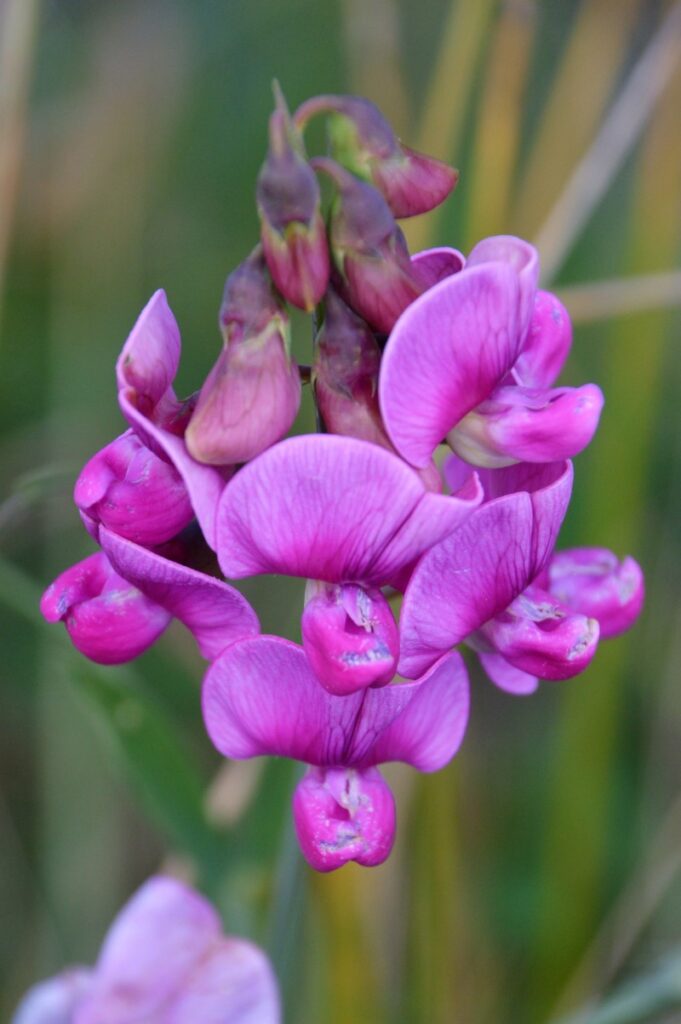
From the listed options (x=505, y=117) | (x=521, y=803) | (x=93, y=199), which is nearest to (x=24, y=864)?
(x=521, y=803)

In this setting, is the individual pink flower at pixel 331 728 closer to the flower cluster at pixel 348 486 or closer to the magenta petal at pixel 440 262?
the flower cluster at pixel 348 486

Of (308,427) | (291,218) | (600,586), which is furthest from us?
(308,427)

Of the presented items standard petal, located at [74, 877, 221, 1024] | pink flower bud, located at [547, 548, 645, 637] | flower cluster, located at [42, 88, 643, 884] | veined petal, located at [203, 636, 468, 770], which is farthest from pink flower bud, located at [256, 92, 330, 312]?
standard petal, located at [74, 877, 221, 1024]

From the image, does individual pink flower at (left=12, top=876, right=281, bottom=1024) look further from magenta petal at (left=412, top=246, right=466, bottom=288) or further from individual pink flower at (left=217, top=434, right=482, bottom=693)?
magenta petal at (left=412, top=246, right=466, bottom=288)

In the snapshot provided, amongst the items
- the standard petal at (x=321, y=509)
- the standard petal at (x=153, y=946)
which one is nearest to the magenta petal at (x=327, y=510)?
the standard petal at (x=321, y=509)

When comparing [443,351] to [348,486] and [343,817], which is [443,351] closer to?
[348,486]

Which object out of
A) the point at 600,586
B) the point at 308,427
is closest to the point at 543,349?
the point at 600,586

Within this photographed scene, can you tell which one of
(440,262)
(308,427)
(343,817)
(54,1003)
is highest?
(440,262)
